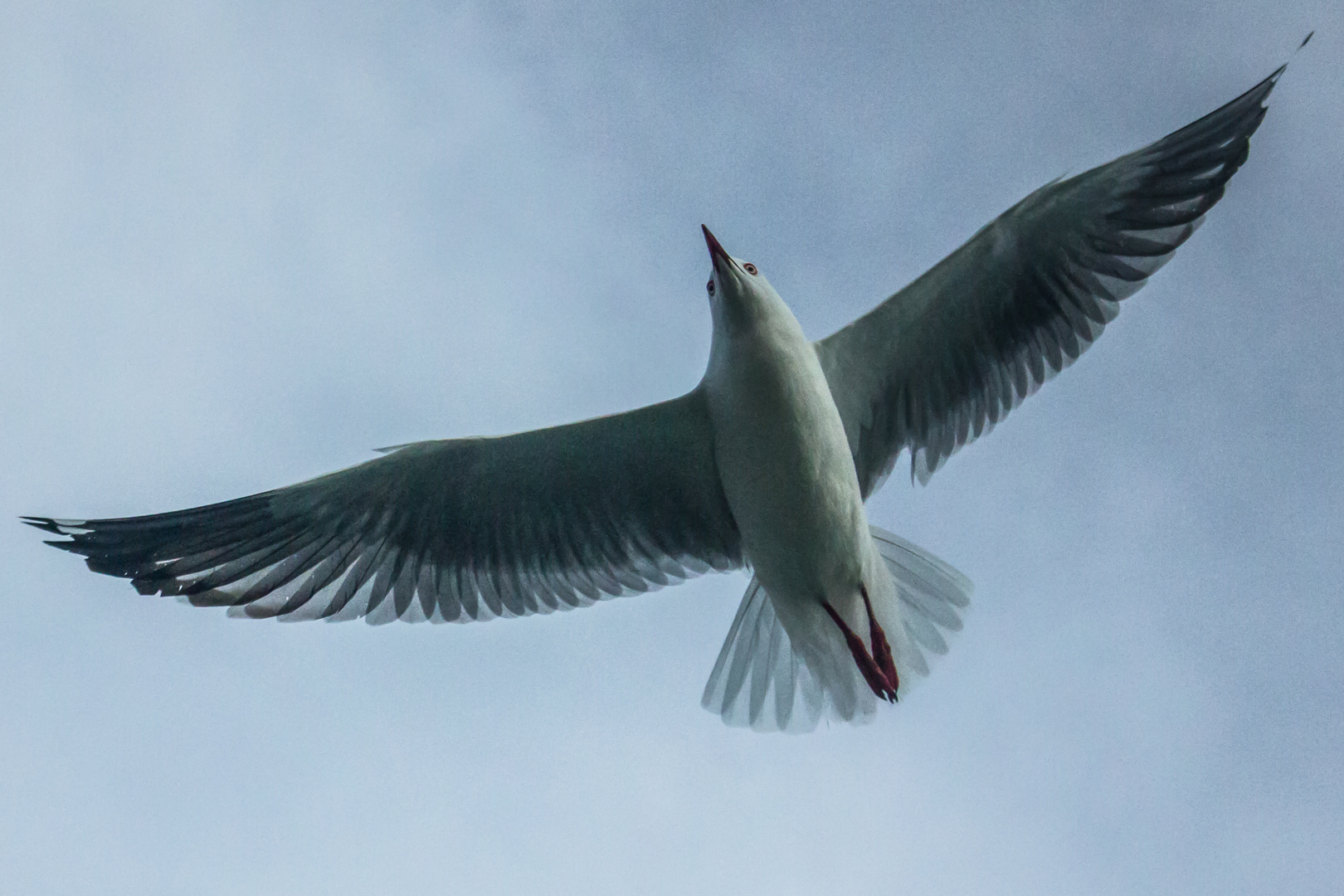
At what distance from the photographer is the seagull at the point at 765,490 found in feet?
16.8

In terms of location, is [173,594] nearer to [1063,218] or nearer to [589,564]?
[589,564]

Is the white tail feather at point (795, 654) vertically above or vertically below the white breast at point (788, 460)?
below

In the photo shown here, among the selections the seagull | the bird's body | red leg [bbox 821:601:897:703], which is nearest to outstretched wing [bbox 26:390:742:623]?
the seagull

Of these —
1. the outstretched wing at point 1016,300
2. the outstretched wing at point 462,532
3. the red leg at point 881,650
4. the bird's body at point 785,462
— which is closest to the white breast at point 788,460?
the bird's body at point 785,462

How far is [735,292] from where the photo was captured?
520 centimetres

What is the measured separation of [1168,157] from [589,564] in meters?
3.12

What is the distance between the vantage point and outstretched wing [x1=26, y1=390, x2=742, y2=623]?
17.3 feet

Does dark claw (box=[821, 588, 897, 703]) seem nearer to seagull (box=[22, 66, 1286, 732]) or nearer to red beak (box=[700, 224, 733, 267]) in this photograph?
seagull (box=[22, 66, 1286, 732])

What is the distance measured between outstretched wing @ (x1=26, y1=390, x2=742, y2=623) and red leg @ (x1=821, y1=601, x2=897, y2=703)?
28.4 inches

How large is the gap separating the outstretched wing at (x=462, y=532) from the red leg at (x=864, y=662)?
0.72 metres

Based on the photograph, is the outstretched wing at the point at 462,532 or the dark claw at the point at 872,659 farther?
the outstretched wing at the point at 462,532

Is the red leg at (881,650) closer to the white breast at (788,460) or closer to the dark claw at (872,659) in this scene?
the dark claw at (872,659)

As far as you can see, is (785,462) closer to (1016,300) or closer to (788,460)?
(788,460)

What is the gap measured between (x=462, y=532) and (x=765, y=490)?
1450mm
